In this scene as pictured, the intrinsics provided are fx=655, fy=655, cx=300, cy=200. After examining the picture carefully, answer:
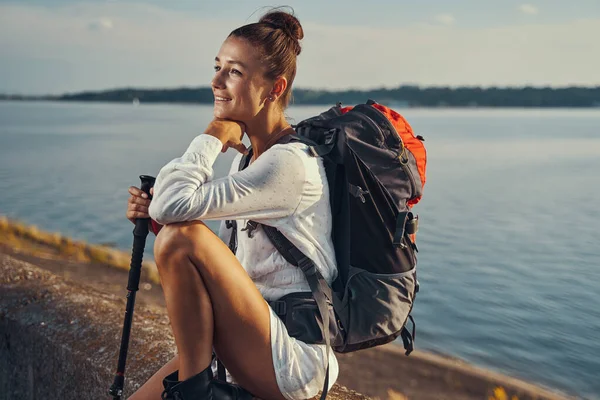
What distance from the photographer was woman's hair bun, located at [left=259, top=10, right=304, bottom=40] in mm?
2766

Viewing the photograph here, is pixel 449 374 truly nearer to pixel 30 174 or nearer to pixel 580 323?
pixel 580 323

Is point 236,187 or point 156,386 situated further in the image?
point 156,386

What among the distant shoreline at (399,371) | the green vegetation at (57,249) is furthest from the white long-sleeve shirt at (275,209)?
the green vegetation at (57,249)

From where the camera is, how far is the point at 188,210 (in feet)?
7.69

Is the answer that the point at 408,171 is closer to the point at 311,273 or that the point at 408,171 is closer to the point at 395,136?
the point at 395,136

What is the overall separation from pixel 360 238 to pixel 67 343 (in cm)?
190

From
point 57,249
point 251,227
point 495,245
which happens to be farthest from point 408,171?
point 495,245

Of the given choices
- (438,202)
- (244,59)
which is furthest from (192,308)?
(438,202)

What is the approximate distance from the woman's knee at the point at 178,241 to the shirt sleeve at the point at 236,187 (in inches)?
1.3

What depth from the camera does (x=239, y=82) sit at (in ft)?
8.90

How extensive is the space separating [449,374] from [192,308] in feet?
22.6

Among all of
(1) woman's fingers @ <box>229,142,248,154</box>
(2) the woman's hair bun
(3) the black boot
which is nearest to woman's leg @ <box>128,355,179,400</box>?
(3) the black boot

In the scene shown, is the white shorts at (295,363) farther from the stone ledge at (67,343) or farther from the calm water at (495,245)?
the calm water at (495,245)

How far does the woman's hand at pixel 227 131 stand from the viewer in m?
2.65
